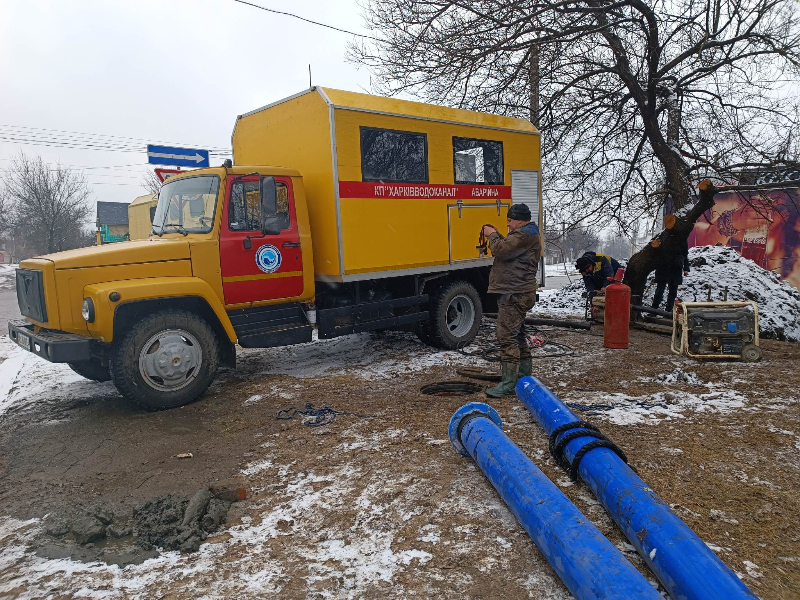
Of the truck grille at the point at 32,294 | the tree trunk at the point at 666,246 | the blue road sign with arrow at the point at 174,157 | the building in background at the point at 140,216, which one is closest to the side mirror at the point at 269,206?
the truck grille at the point at 32,294

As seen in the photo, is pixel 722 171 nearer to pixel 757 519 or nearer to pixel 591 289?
pixel 591 289

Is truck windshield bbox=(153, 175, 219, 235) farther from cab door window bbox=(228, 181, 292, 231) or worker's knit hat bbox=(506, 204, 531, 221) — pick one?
worker's knit hat bbox=(506, 204, 531, 221)

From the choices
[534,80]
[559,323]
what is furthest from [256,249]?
[534,80]

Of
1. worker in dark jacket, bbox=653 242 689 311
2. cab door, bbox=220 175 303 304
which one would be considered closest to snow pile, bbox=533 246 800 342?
worker in dark jacket, bbox=653 242 689 311

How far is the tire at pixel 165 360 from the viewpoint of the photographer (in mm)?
5344

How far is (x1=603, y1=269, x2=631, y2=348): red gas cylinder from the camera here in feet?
25.5

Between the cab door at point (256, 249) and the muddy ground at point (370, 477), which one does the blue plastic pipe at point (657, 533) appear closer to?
the muddy ground at point (370, 477)

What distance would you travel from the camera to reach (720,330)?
6.98 metres

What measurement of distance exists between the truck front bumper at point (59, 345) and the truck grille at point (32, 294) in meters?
0.18

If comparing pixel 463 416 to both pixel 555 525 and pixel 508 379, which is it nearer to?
pixel 555 525

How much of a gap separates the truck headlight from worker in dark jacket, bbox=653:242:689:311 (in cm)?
915

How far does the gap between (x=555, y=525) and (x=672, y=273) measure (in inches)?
334

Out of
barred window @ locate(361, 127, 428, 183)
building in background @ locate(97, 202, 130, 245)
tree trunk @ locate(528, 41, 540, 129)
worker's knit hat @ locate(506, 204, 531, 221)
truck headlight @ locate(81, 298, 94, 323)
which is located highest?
building in background @ locate(97, 202, 130, 245)

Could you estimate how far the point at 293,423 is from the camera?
509 centimetres
